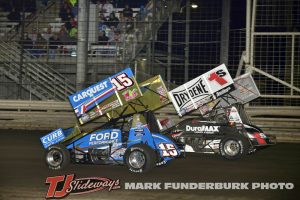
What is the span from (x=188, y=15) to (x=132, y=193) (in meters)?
11.0

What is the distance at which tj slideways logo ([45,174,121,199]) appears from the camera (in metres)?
8.33

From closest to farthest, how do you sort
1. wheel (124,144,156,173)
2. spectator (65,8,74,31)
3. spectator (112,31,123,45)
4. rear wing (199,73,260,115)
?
wheel (124,144,156,173)
rear wing (199,73,260,115)
spectator (112,31,123,45)
spectator (65,8,74,31)

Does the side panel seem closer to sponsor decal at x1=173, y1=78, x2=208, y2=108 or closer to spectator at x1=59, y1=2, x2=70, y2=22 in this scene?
sponsor decal at x1=173, y1=78, x2=208, y2=108

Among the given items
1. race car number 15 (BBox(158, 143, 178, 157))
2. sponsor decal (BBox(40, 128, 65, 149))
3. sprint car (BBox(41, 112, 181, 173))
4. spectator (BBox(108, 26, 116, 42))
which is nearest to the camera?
sprint car (BBox(41, 112, 181, 173))

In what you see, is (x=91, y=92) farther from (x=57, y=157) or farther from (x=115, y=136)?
(x=57, y=157)

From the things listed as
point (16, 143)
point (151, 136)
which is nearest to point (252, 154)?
point (151, 136)

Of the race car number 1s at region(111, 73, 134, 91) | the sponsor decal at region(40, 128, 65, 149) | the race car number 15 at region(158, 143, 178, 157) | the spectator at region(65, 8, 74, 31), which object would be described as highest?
the spectator at region(65, 8, 74, 31)

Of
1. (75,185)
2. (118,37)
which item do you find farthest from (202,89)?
(118,37)

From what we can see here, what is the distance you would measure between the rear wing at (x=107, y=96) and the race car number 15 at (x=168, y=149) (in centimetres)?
94

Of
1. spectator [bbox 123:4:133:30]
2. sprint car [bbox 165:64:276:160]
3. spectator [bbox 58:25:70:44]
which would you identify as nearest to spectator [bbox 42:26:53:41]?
spectator [bbox 58:25:70:44]

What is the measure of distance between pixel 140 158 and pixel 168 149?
0.54 metres

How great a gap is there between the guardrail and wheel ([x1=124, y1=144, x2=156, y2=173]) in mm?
6909

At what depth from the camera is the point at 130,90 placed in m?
10.4

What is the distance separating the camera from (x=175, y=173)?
34.4 ft
